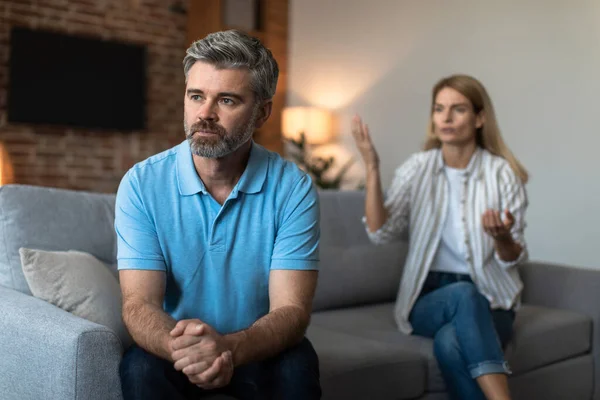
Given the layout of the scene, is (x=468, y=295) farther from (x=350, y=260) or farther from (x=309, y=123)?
(x=309, y=123)

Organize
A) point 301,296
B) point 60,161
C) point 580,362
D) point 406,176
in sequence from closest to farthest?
point 301,296 → point 406,176 → point 580,362 → point 60,161

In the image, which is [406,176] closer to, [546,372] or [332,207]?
[332,207]

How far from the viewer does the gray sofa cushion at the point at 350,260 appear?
2734 mm

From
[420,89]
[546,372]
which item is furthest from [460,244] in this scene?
[420,89]

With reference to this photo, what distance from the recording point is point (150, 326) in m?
1.47

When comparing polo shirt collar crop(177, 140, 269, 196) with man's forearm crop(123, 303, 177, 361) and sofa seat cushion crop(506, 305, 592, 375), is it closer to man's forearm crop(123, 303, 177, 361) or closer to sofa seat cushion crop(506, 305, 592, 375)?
man's forearm crop(123, 303, 177, 361)

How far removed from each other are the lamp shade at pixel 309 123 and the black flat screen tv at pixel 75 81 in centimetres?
114

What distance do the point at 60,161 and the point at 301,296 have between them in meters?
4.17

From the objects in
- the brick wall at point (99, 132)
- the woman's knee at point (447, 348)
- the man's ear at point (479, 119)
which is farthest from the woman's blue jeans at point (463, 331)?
the brick wall at point (99, 132)

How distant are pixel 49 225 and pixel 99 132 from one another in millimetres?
3591

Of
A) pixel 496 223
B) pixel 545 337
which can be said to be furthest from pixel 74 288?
pixel 545 337

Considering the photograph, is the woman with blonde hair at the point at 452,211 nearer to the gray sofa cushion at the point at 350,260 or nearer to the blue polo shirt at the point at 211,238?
the gray sofa cushion at the point at 350,260

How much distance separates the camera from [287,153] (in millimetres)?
6023

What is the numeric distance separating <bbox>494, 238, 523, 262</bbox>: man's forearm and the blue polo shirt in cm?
91
